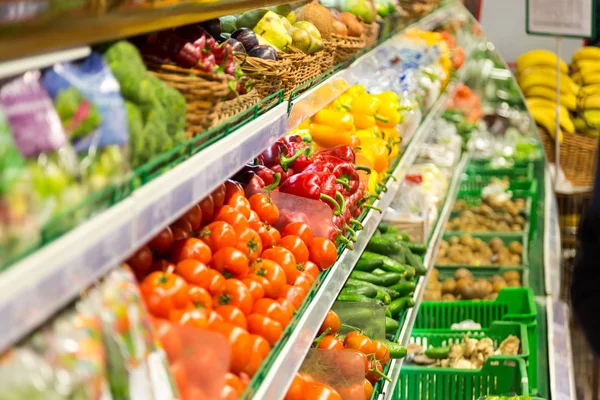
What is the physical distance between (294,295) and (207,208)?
1.00 ft

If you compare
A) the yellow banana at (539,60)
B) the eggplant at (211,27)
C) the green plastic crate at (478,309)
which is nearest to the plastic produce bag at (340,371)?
the eggplant at (211,27)

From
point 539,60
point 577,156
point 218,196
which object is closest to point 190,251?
point 218,196

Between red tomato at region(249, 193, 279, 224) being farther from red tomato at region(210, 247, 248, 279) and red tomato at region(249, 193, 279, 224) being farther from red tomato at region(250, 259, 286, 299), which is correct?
red tomato at region(210, 247, 248, 279)

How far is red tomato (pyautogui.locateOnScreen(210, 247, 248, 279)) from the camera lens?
1.88 meters

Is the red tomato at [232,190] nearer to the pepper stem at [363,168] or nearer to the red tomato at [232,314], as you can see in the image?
the red tomato at [232,314]

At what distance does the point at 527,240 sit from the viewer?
217 inches

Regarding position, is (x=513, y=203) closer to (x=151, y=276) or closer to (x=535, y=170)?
(x=535, y=170)

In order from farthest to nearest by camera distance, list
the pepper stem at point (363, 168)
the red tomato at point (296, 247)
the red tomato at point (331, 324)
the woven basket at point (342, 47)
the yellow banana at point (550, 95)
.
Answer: the yellow banana at point (550, 95) < the pepper stem at point (363, 168) < the woven basket at point (342, 47) < the red tomato at point (331, 324) < the red tomato at point (296, 247)

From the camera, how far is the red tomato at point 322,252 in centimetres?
231

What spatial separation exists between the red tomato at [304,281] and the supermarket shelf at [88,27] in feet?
2.46

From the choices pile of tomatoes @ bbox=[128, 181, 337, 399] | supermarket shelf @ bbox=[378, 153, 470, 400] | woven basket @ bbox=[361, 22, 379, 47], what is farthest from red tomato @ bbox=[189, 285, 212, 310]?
woven basket @ bbox=[361, 22, 379, 47]

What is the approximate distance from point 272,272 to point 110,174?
2.67ft

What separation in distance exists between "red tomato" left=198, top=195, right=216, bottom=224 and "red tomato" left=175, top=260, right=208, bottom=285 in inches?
10.4

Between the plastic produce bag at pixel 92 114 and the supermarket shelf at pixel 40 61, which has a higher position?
the supermarket shelf at pixel 40 61
